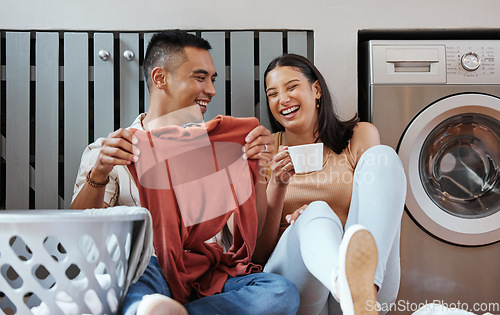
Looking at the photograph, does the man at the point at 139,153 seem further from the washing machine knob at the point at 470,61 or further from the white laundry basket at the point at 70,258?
the washing machine knob at the point at 470,61

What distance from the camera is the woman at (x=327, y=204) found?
2.75 feet

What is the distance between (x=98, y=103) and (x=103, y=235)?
3.42 feet

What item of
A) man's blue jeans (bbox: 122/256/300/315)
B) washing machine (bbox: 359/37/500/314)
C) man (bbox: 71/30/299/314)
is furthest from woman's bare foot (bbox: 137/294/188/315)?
washing machine (bbox: 359/37/500/314)

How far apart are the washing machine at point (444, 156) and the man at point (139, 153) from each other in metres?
0.67

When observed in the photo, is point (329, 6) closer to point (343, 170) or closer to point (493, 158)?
point (343, 170)

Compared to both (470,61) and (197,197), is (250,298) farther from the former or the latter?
A: (470,61)

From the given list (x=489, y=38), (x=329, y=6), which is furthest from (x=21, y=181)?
(x=489, y=38)

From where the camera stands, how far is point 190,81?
156 cm

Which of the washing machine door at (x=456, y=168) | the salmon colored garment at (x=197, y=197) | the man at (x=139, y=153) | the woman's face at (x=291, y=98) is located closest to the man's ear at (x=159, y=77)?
the man at (x=139, y=153)

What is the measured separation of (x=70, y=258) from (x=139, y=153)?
369mm

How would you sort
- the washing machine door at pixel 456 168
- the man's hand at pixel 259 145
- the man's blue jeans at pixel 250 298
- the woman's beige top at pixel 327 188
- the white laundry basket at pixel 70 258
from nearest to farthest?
the white laundry basket at pixel 70 258 → the man's blue jeans at pixel 250 298 → the man's hand at pixel 259 145 → the woman's beige top at pixel 327 188 → the washing machine door at pixel 456 168

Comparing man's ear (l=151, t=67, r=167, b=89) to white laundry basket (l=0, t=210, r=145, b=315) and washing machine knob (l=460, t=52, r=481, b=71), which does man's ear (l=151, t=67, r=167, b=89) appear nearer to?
white laundry basket (l=0, t=210, r=145, b=315)

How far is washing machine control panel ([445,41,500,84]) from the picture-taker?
174cm

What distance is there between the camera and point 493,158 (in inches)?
70.1
